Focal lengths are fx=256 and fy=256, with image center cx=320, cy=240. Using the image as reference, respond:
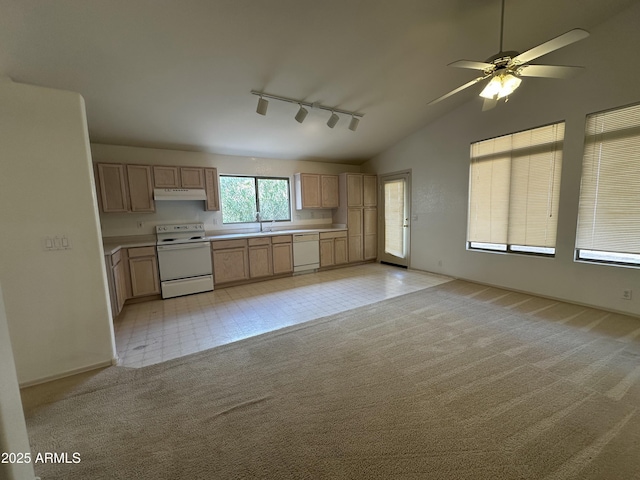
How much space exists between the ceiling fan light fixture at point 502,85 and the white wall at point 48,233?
11.9 ft

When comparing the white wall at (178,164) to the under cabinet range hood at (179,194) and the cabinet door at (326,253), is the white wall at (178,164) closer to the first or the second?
the under cabinet range hood at (179,194)

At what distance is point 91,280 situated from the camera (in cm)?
231

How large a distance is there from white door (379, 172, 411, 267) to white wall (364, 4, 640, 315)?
22cm

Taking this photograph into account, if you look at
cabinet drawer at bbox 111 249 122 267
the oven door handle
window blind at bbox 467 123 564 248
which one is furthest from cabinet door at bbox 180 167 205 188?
window blind at bbox 467 123 564 248

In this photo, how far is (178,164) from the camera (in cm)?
458

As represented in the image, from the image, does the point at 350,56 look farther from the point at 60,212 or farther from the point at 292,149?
the point at 60,212

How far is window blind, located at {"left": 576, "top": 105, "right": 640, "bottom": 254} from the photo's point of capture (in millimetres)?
2961

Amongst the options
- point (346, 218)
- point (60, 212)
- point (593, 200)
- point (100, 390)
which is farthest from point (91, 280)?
point (593, 200)

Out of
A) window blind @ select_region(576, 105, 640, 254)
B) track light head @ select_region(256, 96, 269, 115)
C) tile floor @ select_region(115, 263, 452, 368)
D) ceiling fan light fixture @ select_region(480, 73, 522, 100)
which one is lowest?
tile floor @ select_region(115, 263, 452, 368)

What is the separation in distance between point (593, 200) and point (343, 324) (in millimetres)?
3530

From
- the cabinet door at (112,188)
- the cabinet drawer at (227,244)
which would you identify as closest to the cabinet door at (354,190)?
the cabinet drawer at (227,244)

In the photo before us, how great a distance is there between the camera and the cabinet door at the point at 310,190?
5695 millimetres

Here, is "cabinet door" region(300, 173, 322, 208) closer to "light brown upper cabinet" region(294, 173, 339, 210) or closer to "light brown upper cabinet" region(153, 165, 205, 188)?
"light brown upper cabinet" region(294, 173, 339, 210)

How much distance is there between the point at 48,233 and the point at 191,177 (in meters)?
2.57
